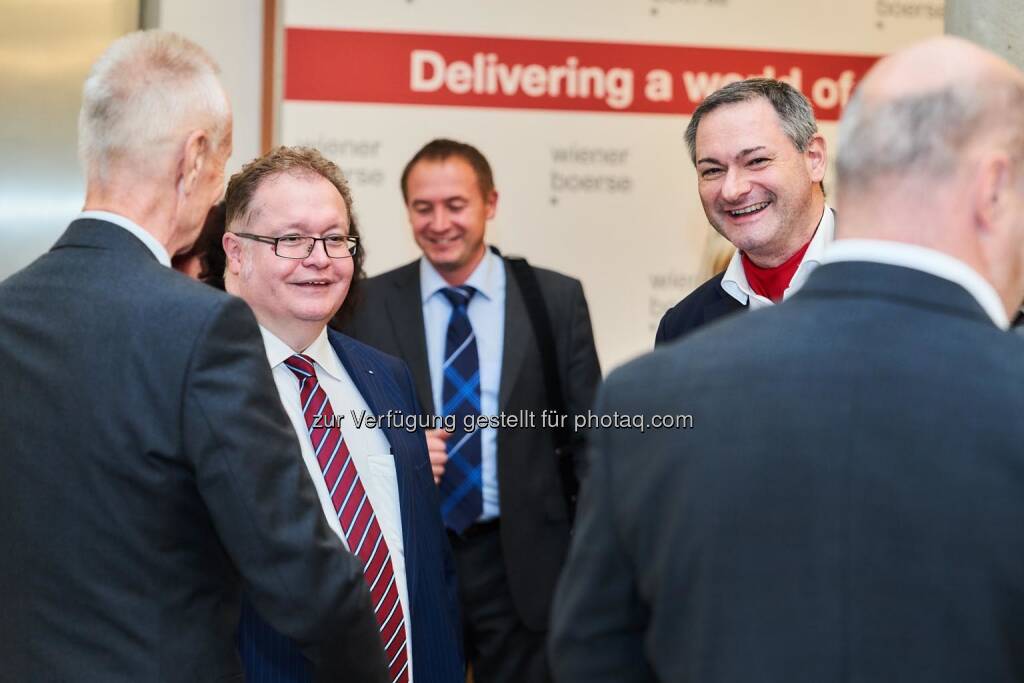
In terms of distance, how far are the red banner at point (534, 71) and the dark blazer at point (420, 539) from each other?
101 inches

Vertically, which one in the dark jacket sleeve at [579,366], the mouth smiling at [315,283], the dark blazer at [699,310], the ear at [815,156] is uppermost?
the ear at [815,156]

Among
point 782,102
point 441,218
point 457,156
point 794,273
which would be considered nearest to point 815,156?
point 782,102

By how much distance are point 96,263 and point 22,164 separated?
227cm

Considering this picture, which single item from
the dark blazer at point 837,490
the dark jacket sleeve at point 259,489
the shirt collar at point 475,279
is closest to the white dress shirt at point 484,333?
the shirt collar at point 475,279

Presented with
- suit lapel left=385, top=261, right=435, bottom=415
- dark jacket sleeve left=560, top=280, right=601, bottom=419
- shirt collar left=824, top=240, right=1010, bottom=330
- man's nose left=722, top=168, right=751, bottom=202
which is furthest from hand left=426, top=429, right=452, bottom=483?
shirt collar left=824, top=240, right=1010, bottom=330

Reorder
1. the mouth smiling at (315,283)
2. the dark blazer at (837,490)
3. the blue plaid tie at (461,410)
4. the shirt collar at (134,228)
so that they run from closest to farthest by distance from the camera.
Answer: the dark blazer at (837,490), the shirt collar at (134,228), the mouth smiling at (315,283), the blue plaid tie at (461,410)

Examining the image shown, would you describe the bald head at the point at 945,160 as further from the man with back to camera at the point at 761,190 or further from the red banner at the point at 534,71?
the red banner at the point at 534,71

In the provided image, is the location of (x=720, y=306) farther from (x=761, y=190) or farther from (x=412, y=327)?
(x=412, y=327)

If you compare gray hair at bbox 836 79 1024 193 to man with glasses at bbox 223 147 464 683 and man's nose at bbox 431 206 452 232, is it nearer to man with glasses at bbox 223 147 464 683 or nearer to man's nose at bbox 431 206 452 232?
man with glasses at bbox 223 147 464 683

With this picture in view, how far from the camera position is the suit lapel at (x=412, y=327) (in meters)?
4.04

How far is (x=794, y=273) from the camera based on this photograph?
295cm

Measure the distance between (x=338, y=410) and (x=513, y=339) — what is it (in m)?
1.51

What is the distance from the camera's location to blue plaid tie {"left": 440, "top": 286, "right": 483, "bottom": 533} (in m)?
3.90

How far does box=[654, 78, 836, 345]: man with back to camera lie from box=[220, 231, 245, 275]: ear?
110cm
